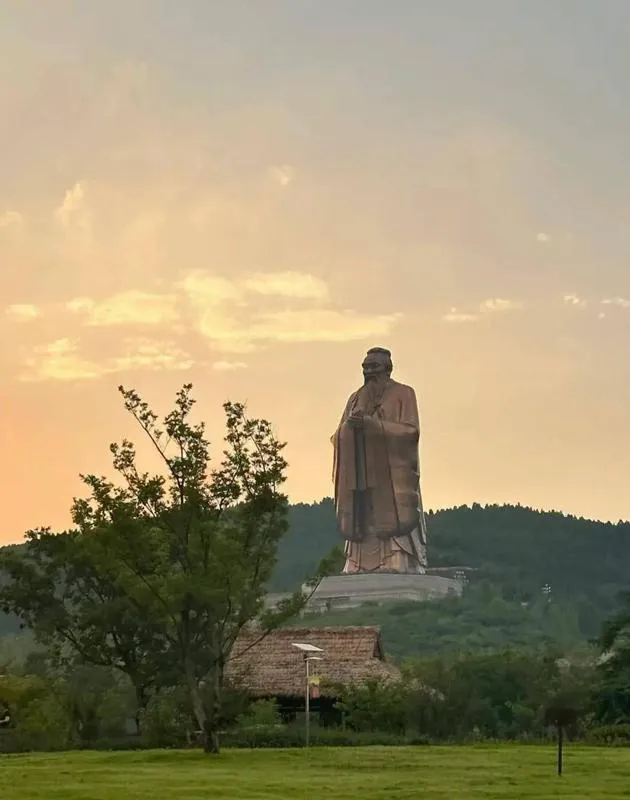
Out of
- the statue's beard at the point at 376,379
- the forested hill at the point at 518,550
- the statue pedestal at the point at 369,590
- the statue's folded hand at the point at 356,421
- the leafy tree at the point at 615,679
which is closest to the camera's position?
the leafy tree at the point at 615,679

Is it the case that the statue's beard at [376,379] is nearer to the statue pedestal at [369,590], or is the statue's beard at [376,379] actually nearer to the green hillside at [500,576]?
the statue pedestal at [369,590]

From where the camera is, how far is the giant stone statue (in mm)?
67188

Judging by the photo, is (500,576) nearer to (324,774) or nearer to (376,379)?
(376,379)

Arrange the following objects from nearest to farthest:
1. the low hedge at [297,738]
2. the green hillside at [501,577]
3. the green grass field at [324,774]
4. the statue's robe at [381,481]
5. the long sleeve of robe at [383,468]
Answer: the green grass field at [324,774] < the low hedge at [297,738] < the green hillside at [501,577] < the long sleeve of robe at [383,468] < the statue's robe at [381,481]

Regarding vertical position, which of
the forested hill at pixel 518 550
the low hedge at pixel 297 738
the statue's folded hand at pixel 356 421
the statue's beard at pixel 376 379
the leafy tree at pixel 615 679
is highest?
the statue's beard at pixel 376 379

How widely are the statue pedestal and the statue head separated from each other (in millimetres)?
9511

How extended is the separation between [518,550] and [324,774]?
8216cm

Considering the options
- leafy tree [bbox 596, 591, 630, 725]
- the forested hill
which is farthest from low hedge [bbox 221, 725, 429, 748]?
the forested hill

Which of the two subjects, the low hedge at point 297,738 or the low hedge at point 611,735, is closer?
the low hedge at point 611,735

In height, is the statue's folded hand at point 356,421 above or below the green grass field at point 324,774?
above

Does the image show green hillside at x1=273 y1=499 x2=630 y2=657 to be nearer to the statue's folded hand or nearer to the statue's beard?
the statue's folded hand

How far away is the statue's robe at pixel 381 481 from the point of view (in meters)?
67.2

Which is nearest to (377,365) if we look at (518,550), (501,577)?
(501,577)

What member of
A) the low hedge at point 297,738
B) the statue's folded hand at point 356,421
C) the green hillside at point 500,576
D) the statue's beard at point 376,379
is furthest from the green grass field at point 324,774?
the statue's beard at point 376,379
